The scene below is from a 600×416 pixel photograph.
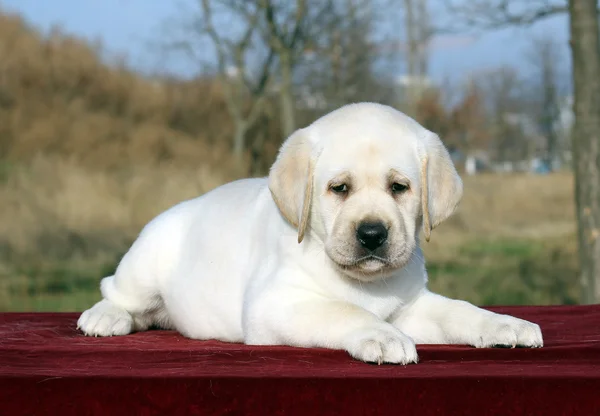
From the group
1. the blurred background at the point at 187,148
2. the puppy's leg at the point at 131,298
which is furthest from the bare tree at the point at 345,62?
the puppy's leg at the point at 131,298

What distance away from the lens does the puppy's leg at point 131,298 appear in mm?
4348

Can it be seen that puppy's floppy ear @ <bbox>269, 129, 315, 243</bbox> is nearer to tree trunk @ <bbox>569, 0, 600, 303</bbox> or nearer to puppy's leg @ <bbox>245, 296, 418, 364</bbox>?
puppy's leg @ <bbox>245, 296, 418, 364</bbox>

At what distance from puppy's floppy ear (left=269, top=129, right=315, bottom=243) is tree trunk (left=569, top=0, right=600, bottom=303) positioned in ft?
13.6

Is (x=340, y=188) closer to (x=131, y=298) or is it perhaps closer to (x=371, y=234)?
(x=371, y=234)

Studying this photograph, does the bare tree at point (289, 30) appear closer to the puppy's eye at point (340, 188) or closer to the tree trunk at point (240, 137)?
the tree trunk at point (240, 137)

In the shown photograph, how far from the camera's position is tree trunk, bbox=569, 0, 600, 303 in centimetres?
710

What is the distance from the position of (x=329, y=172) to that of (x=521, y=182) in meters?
19.9

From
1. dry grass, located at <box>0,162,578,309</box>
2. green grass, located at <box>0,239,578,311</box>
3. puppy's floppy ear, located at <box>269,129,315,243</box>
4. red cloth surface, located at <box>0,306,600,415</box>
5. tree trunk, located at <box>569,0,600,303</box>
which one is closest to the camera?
red cloth surface, located at <box>0,306,600,415</box>

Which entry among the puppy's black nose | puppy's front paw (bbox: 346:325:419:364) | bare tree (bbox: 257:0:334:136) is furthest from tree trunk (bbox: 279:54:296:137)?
puppy's front paw (bbox: 346:325:419:364)

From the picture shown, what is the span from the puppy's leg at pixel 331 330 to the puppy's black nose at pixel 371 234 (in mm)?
249

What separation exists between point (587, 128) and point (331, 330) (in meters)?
4.64

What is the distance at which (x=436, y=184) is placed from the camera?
3.77 m
